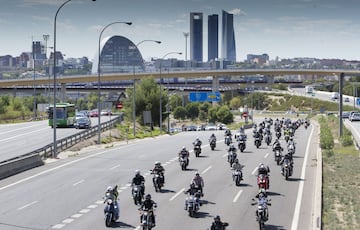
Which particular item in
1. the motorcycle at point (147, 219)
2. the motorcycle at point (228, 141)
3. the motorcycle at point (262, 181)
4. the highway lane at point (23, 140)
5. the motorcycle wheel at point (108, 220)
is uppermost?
the motorcycle at point (262, 181)

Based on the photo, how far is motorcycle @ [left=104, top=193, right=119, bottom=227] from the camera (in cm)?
1958

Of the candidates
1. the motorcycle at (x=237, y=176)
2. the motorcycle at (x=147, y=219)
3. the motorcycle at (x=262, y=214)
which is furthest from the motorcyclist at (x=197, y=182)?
the motorcycle at (x=237, y=176)

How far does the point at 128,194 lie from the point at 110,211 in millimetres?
6318

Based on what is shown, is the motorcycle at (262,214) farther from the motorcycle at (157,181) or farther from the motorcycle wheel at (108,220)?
the motorcycle at (157,181)

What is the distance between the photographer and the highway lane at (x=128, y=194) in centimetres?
2059

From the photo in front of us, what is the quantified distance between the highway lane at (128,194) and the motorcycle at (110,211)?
1.02ft

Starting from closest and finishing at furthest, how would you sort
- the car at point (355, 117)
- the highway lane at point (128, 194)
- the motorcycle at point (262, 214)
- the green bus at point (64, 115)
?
the motorcycle at point (262, 214) < the highway lane at point (128, 194) < the green bus at point (64, 115) < the car at point (355, 117)

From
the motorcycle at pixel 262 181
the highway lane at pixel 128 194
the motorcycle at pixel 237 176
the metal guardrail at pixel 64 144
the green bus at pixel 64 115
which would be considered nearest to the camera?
the highway lane at pixel 128 194

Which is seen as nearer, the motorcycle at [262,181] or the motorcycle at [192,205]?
the motorcycle at [192,205]

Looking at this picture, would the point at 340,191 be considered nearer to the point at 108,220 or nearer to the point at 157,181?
the point at 157,181

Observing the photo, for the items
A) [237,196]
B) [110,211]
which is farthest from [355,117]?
[110,211]

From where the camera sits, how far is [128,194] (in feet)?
85.3

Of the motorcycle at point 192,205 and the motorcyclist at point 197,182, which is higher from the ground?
the motorcyclist at point 197,182

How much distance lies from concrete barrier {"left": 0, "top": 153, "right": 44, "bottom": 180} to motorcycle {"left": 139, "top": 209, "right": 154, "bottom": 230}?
46.8ft
